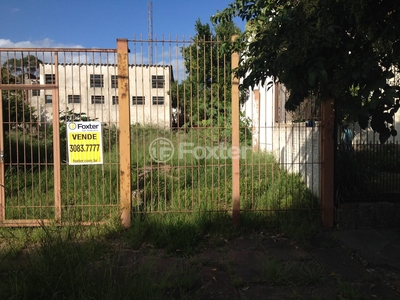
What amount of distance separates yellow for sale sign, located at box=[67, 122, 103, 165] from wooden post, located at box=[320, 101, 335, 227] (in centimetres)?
327

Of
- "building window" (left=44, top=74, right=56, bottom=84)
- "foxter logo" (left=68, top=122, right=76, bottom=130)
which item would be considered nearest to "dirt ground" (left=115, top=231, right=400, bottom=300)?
"foxter logo" (left=68, top=122, right=76, bottom=130)

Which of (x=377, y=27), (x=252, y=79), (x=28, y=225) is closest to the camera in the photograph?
(x=377, y=27)

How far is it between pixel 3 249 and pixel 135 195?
6.25 ft

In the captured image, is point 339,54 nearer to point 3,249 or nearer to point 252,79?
point 252,79

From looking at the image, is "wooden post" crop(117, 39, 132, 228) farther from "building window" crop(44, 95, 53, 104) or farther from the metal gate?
"building window" crop(44, 95, 53, 104)

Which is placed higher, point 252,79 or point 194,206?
point 252,79

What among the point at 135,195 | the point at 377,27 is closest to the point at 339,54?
the point at 377,27

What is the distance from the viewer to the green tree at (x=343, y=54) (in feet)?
8.23

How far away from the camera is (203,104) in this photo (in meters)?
5.24

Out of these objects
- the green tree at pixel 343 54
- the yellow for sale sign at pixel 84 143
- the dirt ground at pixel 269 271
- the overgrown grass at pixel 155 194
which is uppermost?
the green tree at pixel 343 54

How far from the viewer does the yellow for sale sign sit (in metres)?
4.92

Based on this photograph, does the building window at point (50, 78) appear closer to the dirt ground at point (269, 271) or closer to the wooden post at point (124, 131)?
the wooden post at point (124, 131)

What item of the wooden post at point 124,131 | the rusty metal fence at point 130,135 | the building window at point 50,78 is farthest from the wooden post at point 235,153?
the building window at point 50,78

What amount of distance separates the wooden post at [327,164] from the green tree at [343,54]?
6.10ft
